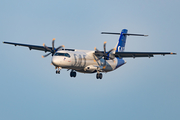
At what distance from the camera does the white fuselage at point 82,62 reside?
113ft

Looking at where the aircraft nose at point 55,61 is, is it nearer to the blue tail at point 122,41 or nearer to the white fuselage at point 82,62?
the white fuselage at point 82,62

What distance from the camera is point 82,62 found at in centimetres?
3725

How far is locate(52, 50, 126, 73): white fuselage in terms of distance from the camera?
34594mm

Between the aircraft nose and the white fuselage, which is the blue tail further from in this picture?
the aircraft nose

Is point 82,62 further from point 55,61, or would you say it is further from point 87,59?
point 55,61

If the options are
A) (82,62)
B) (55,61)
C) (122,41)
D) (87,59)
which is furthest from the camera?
(122,41)

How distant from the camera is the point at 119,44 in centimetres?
4484

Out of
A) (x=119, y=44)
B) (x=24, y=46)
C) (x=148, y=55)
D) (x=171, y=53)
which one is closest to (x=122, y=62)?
(x=119, y=44)

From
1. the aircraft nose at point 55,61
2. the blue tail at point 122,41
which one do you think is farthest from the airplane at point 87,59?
the blue tail at point 122,41

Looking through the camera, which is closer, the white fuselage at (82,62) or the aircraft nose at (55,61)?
the aircraft nose at (55,61)

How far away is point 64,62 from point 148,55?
11.0 meters

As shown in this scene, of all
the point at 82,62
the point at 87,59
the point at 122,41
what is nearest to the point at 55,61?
the point at 82,62

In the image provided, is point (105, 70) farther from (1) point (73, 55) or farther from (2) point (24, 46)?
(2) point (24, 46)

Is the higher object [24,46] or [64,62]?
[24,46]
